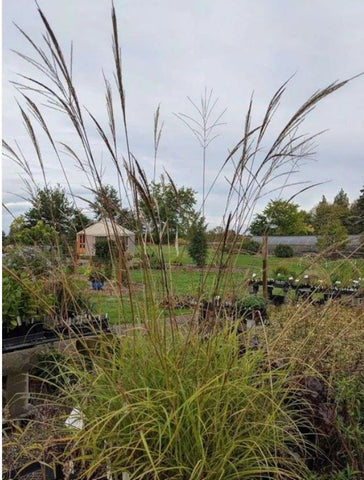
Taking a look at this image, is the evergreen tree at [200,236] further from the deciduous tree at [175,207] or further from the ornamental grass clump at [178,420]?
the ornamental grass clump at [178,420]

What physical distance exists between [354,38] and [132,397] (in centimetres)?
246

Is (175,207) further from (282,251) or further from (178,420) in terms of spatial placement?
(282,251)

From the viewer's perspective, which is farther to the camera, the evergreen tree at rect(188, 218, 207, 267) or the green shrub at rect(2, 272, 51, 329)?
the green shrub at rect(2, 272, 51, 329)

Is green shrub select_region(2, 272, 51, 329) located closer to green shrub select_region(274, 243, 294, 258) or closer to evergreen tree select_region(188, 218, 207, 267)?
evergreen tree select_region(188, 218, 207, 267)

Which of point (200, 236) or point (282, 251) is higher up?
point (200, 236)

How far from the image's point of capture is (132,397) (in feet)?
4.28

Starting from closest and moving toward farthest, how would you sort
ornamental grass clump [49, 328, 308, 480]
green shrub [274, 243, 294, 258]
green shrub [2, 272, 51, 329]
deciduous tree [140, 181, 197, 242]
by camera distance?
1. ornamental grass clump [49, 328, 308, 480]
2. deciduous tree [140, 181, 197, 242]
3. green shrub [2, 272, 51, 329]
4. green shrub [274, 243, 294, 258]

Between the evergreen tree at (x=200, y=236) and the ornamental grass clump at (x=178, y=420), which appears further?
the evergreen tree at (x=200, y=236)

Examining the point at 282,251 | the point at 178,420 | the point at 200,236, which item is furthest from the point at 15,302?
the point at 282,251

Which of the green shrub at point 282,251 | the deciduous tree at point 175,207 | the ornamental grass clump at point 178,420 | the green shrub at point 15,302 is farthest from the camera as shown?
the green shrub at point 282,251

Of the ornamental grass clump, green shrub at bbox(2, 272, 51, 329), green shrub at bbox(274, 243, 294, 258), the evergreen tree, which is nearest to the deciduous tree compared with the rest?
the evergreen tree

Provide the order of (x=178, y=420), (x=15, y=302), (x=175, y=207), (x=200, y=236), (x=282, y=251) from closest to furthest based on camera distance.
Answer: (x=178, y=420), (x=175, y=207), (x=200, y=236), (x=15, y=302), (x=282, y=251)

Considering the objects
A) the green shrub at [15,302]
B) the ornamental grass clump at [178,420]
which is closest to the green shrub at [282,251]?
the green shrub at [15,302]

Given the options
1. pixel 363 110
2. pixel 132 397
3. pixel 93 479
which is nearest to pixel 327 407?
pixel 132 397
